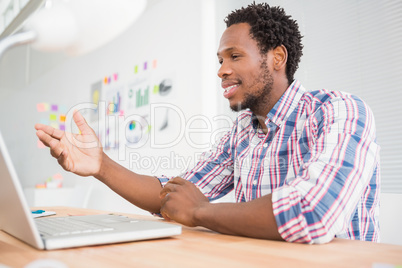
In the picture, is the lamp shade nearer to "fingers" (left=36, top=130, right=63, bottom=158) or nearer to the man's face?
"fingers" (left=36, top=130, right=63, bottom=158)

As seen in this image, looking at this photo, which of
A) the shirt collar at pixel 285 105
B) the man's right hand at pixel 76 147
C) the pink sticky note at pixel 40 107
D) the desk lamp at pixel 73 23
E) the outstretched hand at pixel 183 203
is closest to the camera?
the desk lamp at pixel 73 23

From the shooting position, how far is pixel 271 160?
42.8 inches

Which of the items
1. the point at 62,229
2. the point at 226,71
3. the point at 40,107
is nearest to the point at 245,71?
the point at 226,71

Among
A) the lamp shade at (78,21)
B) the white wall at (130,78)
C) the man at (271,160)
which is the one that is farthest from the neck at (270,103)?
the white wall at (130,78)

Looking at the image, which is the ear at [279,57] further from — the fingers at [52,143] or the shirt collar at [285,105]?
the fingers at [52,143]

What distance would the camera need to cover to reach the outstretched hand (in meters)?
0.80

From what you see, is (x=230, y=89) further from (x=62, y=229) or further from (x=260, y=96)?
(x=62, y=229)

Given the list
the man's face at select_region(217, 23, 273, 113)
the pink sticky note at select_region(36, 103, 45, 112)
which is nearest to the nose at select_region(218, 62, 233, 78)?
the man's face at select_region(217, 23, 273, 113)

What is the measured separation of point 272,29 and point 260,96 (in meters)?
0.25

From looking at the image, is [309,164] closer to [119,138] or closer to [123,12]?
[123,12]

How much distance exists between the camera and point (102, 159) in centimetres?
107

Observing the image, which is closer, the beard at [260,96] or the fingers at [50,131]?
the fingers at [50,131]

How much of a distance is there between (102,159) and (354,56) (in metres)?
1.52

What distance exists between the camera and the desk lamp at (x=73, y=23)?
0.48m
